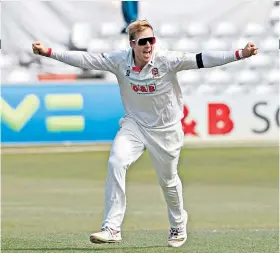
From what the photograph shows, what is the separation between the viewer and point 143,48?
27.3 ft

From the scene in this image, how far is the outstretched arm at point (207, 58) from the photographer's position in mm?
8195

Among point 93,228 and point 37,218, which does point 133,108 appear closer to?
point 93,228

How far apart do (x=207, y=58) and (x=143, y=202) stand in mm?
5522

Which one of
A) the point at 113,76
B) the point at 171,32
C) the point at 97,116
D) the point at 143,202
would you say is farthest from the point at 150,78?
the point at 171,32

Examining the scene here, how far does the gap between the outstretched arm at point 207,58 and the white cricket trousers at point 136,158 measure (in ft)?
1.90

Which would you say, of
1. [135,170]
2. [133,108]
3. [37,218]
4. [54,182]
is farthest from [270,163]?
[133,108]

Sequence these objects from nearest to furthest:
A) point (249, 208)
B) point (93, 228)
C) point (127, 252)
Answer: point (127, 252) < point (93, 228) < point (249, 208)

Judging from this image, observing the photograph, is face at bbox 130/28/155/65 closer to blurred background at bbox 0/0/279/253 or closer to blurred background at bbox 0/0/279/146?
blurred background at bbox 0/0/279/253

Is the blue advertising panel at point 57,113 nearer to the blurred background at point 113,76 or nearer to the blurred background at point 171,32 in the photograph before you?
the blurred background at point 113,76

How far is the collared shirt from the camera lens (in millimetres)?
8430

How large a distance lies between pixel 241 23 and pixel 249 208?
11.7 meters

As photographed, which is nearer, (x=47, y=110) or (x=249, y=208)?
(x=249, y=208)

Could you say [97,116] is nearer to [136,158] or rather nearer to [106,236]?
[136,158]

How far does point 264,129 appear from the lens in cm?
2106
